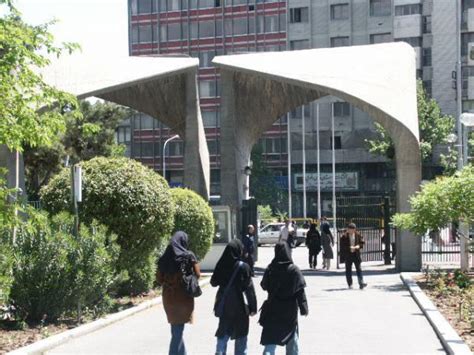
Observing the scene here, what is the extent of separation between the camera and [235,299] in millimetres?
10242

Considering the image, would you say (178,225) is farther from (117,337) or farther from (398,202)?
(117,337)

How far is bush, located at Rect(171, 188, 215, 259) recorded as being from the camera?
23859mm

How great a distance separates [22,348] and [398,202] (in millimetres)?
17458

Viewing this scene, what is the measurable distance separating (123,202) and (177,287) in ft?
22.9

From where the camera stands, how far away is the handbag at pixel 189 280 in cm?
1046

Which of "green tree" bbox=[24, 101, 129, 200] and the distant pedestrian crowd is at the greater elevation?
"green tree" bbox=[24, 101, 129, 200]

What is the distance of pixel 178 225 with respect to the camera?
23.8 m

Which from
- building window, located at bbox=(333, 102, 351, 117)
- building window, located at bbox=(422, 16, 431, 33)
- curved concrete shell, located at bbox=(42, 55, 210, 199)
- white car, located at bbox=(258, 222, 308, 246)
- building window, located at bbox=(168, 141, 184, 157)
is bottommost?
white car, located at bbox=(258, 222, 308, 246)

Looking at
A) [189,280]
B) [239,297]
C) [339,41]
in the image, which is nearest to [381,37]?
[339,41]

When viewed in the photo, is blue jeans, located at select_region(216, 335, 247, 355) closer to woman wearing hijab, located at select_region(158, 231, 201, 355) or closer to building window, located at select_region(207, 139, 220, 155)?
woman wearing hijab, located at select_region(158, 231, 201, 355)

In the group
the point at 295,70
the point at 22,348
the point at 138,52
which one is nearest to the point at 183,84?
the point at 295,70

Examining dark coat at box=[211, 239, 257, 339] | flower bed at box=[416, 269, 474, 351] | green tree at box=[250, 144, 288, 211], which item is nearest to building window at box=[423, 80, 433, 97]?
green tree at box=[250, 144, 288, 211]

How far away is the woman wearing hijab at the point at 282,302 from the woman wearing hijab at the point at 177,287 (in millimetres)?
1150

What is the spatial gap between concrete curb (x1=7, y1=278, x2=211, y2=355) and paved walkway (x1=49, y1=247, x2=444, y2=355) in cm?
12
